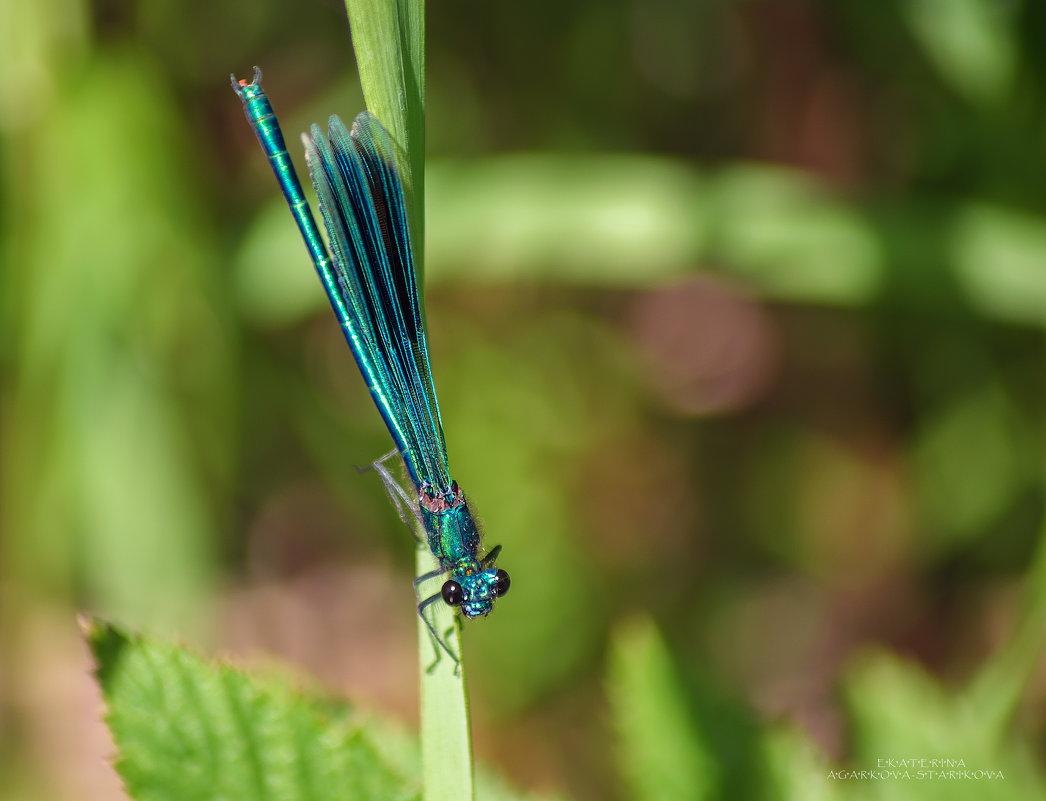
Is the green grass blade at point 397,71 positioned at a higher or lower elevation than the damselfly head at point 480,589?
higher

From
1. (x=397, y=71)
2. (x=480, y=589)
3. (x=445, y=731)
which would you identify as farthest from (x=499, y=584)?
(x=397, y=71)

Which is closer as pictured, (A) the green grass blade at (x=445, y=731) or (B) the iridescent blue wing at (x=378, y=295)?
(A) the green grass blade at (x=445, y=731)

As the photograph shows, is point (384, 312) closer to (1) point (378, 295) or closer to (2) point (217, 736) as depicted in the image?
(1) point (378, 295)

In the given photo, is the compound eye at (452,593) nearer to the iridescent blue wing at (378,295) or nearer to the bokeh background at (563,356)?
the iridescent blue wing at (378,295)

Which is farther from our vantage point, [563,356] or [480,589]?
[563,356]

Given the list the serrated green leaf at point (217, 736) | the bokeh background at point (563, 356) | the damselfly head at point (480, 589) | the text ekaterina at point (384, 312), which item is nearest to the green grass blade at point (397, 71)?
the text ekaterina at point (384, 312)
